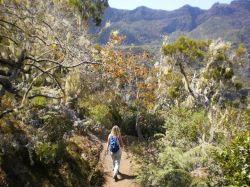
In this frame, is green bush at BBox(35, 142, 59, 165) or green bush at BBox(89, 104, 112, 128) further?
green bush at BBox(89, 104, 112, 128)

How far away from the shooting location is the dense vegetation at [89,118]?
712 centimetres

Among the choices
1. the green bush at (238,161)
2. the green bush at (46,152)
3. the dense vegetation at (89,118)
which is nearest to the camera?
the green bush at (238,161)

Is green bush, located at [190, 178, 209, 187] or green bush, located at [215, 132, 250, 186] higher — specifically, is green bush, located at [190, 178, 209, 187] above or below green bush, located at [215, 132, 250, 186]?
below

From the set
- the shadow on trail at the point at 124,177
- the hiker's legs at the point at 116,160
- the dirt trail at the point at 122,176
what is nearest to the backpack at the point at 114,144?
the hiker's legs at the point at 116,160

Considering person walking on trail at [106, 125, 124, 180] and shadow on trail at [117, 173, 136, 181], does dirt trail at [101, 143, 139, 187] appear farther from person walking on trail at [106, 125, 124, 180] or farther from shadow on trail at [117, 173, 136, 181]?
person walking on trail at [106, 125, 124, 180]

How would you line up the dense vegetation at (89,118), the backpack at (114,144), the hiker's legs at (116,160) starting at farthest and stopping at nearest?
the hiker's legs at (116,160)
the backpack at (114,144)
the dense vegetation at (89,118)

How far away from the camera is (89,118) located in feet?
59.0

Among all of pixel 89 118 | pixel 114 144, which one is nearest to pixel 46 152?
pixel 114 144

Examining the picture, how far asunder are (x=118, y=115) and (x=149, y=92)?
189 cm

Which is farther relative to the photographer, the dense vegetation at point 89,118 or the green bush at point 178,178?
the green bush at point 178,178

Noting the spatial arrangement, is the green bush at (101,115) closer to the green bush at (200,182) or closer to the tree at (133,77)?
the tree at (133,77)

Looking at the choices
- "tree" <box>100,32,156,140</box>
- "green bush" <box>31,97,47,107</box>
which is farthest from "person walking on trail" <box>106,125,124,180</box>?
"tree" <box>100,32,156,140</box>

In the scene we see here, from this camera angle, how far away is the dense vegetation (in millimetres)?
7121

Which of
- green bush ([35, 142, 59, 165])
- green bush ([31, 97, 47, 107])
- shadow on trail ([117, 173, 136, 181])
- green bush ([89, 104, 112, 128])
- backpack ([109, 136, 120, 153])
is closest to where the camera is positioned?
green bush ([35, 142, 59, 165])
